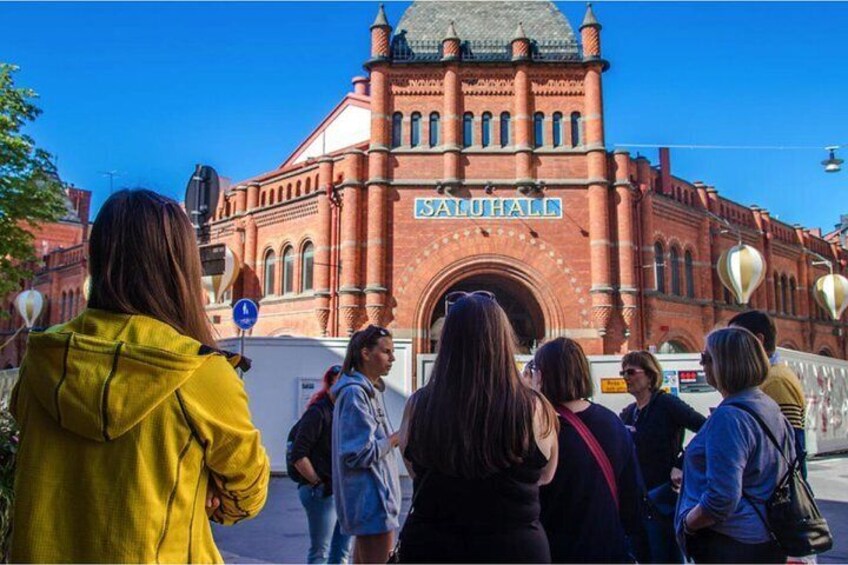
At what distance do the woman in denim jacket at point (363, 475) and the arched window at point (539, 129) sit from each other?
17678 mm

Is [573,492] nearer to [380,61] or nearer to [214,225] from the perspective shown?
[380,61]

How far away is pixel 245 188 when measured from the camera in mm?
23906

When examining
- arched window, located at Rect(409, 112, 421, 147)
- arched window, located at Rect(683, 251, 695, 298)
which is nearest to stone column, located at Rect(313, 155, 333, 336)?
arched window, located at Rect(409, 112, 421, 147)

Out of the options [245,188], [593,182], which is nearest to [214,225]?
[245,188]

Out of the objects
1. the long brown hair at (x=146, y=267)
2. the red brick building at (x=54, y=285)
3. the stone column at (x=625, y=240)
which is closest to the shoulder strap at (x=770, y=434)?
the long brown hair at (x=146, y=267)

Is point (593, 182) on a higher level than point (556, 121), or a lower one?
lower

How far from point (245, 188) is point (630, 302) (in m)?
14.5

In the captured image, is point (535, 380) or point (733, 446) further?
point (535, 380)

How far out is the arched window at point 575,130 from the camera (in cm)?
2034

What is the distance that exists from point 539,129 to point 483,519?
63.4 ft

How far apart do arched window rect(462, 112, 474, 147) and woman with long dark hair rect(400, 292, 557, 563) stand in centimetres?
1849

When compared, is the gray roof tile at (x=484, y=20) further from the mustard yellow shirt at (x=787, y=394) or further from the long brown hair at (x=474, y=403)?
the long brown hair at (x=474, y=403)

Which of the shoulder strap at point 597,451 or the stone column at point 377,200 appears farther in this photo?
the stone column at point 377,200

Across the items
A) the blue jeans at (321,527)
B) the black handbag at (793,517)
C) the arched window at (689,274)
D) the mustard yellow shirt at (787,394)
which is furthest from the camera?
the arched window at (689,274)
